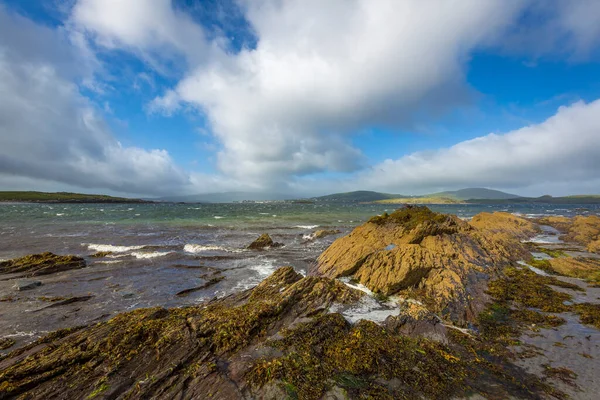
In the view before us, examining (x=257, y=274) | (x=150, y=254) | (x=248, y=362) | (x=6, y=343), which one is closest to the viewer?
(x=248, y=362)

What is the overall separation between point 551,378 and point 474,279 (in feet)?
26.7

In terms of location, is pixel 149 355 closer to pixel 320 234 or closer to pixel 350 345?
pixel 350 345

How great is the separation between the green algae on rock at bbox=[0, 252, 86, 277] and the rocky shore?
7691 mm

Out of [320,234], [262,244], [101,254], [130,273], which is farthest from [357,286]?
[101,254]

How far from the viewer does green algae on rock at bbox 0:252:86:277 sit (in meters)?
19.4

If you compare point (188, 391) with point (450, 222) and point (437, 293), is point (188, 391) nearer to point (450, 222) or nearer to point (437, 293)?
point (437, 293)

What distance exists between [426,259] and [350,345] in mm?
9301

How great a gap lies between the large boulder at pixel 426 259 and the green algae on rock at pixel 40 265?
20.1 metres

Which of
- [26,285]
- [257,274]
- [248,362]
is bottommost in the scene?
[257,274]

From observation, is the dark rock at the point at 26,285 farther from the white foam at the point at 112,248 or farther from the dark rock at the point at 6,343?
the white foam at the point at 112,248

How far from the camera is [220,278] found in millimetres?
19297

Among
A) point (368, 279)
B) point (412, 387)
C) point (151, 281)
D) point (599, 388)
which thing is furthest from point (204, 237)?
point (599, 388)

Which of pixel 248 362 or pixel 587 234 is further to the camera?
pixel 587 234

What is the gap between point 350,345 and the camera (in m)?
8.54
